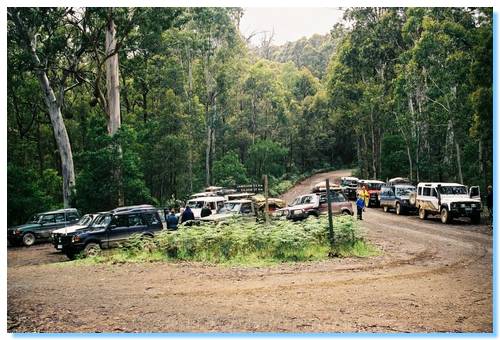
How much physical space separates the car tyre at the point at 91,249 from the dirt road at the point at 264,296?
3.90 ft

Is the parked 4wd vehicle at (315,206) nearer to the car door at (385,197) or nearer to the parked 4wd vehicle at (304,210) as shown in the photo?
the parked 4wd vehicle at (304,210)

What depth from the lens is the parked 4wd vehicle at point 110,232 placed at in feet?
35.6

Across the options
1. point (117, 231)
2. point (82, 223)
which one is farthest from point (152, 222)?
point (82, 223)

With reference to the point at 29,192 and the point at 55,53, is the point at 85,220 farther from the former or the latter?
the point at 55,53

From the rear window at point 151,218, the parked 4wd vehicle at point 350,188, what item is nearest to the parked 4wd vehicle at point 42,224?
the rear window at point 151,218

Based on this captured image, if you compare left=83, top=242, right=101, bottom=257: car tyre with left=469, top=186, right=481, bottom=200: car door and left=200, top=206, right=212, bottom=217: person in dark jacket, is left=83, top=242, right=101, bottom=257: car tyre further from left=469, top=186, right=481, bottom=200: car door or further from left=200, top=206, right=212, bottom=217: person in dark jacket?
left=469, top=186, right=481, bottom=200: car door

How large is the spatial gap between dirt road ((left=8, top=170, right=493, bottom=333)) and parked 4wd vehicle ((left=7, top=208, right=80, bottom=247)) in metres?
0.80

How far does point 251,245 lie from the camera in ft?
32.9

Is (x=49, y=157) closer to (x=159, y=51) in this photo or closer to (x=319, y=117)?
(x=159, y=51)

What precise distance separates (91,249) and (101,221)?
100 cm

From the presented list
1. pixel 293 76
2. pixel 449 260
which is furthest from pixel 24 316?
pixel 293 76

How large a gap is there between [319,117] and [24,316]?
34.7m

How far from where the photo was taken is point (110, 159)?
9.80 metres

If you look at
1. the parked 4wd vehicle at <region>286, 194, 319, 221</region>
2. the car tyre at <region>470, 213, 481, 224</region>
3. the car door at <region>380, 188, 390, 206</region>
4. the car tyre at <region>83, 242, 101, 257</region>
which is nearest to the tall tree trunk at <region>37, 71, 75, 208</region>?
the car tyre at <region>83, 242, 101, 257</region>
